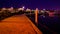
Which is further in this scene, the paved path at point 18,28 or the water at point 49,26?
the paved path at point 18,28

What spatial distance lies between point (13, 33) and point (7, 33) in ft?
0.63

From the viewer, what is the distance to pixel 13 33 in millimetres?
4906

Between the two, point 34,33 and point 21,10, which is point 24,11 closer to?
point 21,10

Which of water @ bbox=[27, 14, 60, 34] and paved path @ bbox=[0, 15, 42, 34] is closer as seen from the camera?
water @ bbox=[27, 14, 60, 34]

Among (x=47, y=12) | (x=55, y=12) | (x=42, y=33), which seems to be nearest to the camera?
(x=42, y=33)

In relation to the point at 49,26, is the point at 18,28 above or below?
above

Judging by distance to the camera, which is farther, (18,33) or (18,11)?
(18,11)

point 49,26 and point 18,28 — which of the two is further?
point 49,26

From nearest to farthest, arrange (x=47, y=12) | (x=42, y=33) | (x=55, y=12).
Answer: (x=42, y=33), (x=47, y=12), (x=55, y=12)

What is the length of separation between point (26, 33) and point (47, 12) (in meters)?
25.6

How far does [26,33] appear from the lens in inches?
192

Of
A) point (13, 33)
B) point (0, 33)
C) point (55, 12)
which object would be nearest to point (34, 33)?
point (13, 33)

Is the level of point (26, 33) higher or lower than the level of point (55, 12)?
higher

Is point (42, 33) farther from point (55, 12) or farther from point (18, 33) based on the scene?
point (55, 12)
